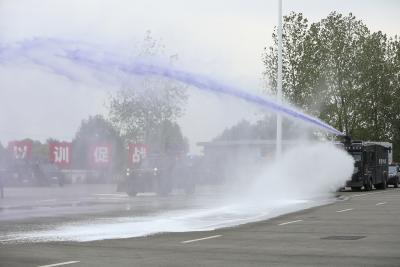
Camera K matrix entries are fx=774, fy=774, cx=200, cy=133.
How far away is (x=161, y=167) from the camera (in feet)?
123

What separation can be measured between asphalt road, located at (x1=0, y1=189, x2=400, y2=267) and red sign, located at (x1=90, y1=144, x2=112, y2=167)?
36121 mm

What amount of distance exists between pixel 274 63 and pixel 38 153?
20963mm

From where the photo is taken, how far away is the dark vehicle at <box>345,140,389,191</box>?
Answer: 45.3m

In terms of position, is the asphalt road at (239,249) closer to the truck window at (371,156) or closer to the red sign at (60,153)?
the truck window at (371,156)

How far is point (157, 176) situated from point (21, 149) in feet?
32.8

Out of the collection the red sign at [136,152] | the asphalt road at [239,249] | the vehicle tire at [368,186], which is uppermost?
the red sign at [136,152]

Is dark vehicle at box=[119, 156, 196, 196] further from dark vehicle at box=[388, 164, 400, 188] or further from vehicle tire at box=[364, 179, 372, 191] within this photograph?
dark vehicle at box=[388, 164, 400, 188]

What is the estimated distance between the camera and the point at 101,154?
2164 inches

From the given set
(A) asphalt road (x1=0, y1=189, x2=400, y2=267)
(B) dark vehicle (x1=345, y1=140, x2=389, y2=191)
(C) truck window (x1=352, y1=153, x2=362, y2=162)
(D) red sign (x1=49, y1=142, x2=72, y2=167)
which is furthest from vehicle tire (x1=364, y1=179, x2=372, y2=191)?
(A) asphalt road (x1=0, y1=189, x2=400, y2=267)

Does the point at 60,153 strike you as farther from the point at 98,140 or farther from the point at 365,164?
the point at 365,164

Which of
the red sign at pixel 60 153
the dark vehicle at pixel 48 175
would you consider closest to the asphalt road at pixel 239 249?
the dark vehicle at pixel 48 175

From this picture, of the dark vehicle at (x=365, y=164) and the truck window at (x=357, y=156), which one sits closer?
the dark vehicle at (x=365, y=164)

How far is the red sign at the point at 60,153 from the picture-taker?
50972mm

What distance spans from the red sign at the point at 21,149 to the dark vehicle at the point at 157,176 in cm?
760
